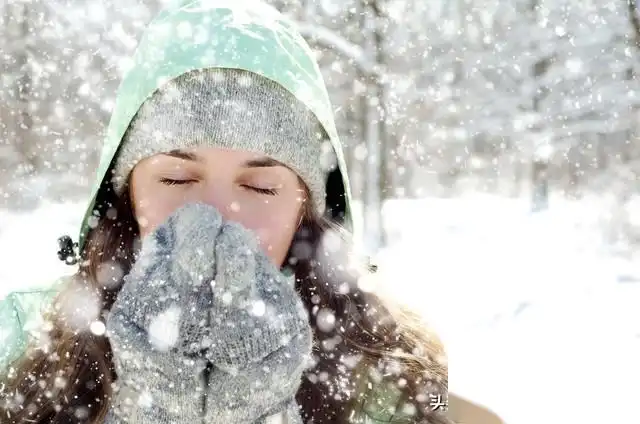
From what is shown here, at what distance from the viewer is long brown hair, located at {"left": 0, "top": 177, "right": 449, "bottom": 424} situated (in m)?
1.76

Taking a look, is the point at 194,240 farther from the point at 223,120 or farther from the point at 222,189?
the point at 223,120

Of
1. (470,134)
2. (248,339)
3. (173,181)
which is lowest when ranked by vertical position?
(470,134)

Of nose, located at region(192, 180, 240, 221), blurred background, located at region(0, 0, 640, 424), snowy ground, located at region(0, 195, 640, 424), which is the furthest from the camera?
blurred background, located at region(0, 0, 640, 424)

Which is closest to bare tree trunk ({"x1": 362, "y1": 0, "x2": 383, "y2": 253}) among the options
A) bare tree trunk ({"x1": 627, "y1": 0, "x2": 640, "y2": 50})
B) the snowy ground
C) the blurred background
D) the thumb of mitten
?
the blurred background

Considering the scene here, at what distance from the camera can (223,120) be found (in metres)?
1.58

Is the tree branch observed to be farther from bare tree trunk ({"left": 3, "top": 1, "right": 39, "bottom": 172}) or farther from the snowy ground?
bare tree trunk ({"left": 3, "top": 1, "right": 39, "bottom": 172})

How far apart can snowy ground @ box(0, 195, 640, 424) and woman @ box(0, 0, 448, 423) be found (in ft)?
1.64

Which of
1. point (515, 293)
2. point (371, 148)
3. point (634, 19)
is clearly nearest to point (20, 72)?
point (371, 148)

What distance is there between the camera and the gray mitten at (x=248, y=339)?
135 cm

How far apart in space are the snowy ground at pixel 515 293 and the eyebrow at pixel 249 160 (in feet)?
3.09

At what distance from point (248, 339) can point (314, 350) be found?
666mm

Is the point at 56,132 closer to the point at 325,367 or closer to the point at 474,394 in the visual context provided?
the point at 474,394

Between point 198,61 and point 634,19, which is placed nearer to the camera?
point 198,61

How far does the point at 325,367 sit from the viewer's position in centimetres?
197
